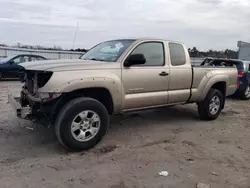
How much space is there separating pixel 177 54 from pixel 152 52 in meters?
0.77

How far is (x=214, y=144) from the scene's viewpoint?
18.2 feet

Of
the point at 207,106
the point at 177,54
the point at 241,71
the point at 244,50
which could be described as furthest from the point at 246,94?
the point at 244,50

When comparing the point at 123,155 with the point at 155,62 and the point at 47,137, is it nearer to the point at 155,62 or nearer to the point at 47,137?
the point at 47,137

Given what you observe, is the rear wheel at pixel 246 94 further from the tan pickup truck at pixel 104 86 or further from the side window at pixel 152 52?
the side window at pixel 152 52

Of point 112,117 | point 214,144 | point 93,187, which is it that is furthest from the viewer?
point 112,117

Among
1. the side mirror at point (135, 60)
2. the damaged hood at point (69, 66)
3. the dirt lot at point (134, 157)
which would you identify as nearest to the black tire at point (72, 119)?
the dirt lot at point (134, 157)

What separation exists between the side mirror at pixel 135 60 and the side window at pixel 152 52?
1.06 feet

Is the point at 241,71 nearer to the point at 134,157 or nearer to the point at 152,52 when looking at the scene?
the point at 152,52

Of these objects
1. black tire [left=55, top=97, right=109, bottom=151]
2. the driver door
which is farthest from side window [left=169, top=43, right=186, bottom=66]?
black tire [left=55, top=97, right=109, bottom=151]

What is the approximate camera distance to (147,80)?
5.73m

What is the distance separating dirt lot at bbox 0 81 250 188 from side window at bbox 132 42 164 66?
1.44m

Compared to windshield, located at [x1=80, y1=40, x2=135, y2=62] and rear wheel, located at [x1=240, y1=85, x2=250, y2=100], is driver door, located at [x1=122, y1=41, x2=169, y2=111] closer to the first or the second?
windshield, located at [x1=80, y1=40, x2=135, y2=62]

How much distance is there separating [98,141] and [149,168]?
3.75 feet

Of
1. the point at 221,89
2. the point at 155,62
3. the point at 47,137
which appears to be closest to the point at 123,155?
the point at 47,137
